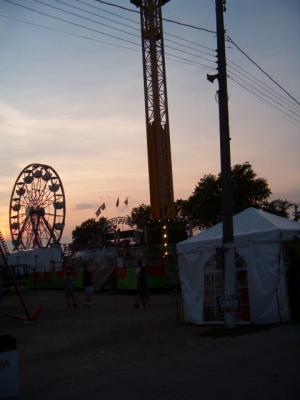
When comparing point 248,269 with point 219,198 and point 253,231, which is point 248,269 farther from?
point 219,198

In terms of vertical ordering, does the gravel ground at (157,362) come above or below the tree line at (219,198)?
below

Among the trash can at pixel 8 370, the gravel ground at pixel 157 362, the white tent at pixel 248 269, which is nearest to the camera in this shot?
the trash can at pixel 8 370

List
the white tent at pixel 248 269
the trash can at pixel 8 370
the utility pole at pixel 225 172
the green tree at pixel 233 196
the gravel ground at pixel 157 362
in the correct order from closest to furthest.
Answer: the trash can at pixel 8 370
the gravel ground at pixel 157 362
the utility pole at pixel 225 172
the white tent at pixel 248 269
the green tree at pixel 233 196

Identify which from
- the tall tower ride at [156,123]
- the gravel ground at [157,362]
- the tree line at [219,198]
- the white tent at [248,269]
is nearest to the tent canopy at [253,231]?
the white tent at [248,269]

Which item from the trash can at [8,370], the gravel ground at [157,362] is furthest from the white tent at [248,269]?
the trash can at [8,370]

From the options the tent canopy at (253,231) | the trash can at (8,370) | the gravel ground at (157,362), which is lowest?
the gravel ground at (157,362)

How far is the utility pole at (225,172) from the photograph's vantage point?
13.2m

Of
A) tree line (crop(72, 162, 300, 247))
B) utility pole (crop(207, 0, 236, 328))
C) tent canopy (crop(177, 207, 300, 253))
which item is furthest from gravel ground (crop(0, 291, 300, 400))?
tree line (crop(72, 162, 300, 247))

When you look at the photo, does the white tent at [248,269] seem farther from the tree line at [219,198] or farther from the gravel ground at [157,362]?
the tree line at [219,198]

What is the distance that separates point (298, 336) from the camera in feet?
36.4

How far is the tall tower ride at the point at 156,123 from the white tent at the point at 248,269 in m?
22.7

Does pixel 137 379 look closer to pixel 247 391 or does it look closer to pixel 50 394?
pixel 50 394

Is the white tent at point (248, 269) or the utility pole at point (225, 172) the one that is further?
the white tent at point (248, 269)

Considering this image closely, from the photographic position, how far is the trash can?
6.99 m
